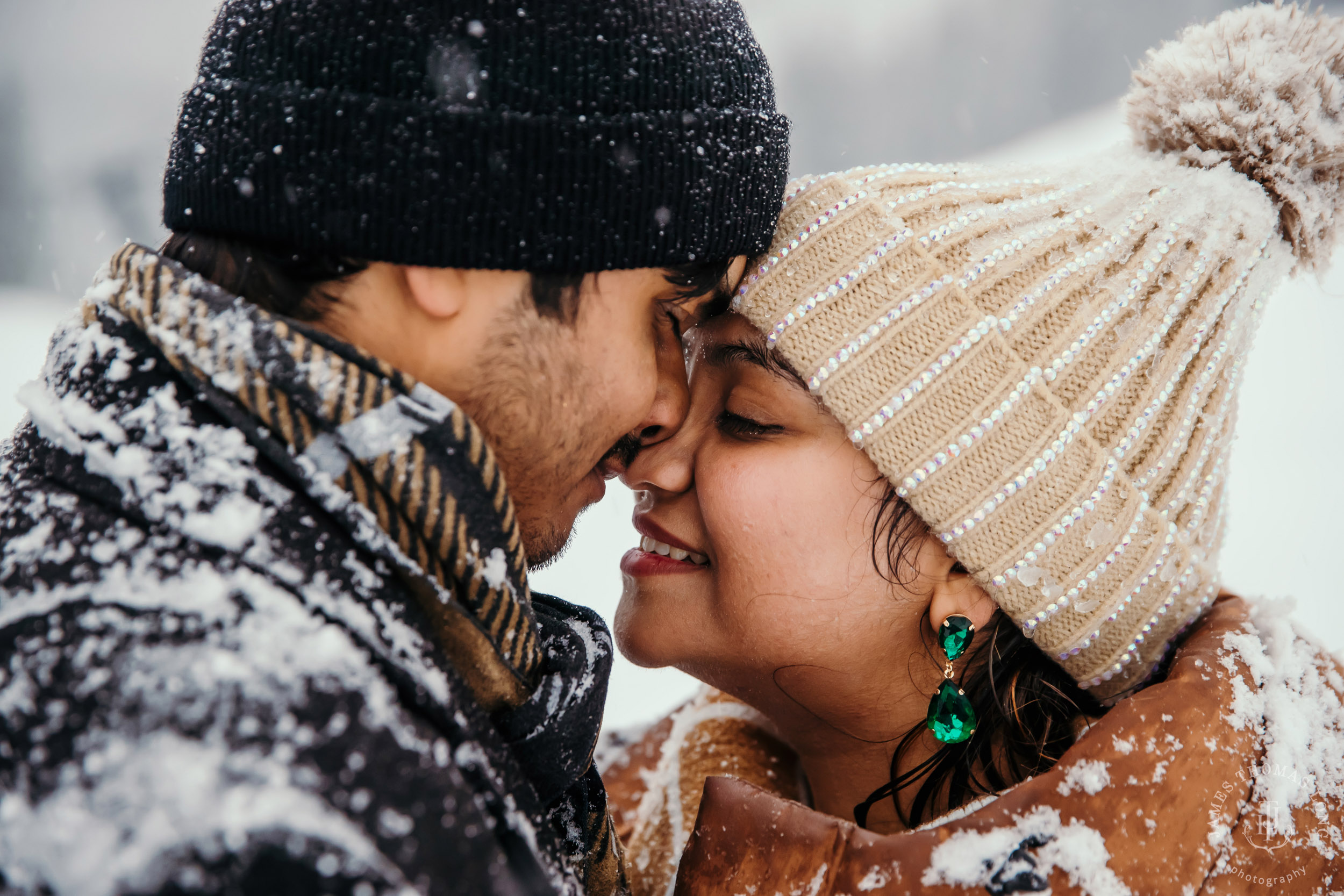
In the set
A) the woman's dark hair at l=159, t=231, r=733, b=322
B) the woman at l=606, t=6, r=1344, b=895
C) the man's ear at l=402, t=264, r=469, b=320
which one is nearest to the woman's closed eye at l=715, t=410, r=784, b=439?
the woman at l=606, t=6, r=1344, b=895

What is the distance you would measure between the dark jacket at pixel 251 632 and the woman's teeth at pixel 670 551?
565 millimetres

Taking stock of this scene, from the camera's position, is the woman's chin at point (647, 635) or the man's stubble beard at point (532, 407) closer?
the man's stubble beard at point (532, 407)

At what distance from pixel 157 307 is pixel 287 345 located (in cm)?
18

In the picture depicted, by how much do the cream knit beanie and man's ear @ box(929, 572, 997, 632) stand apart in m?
0.06

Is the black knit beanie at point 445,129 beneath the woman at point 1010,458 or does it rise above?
above

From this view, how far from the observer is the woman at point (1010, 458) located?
4.64ft

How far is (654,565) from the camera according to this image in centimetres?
172

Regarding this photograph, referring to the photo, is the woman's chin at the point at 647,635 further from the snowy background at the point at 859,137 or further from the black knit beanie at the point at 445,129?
the snowy background at the point at 859,137

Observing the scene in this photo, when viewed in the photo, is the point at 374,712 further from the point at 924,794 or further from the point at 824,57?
the point at 824,57

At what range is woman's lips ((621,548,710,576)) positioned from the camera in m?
1.69

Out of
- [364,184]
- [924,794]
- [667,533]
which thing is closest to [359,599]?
[364,184]

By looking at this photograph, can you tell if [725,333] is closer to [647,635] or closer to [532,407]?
[532,407]

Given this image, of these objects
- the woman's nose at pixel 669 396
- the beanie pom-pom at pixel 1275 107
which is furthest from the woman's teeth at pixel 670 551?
the beanie pom-pom at pixel 1275 107
